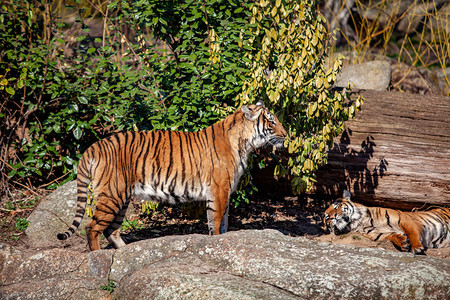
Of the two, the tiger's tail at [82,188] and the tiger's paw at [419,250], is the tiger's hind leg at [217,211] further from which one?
the tiger's paw at [419,250]

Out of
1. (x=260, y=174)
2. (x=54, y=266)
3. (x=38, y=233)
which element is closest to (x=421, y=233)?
(x=260, y=174)

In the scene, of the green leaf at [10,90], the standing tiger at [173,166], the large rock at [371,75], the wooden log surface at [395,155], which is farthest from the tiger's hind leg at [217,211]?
the large rock at [371,75]

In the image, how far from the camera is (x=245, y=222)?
21.9ft

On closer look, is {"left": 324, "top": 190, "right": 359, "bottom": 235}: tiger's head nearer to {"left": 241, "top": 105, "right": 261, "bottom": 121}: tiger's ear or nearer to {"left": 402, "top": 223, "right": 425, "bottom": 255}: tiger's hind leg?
{"left": 402, "top": 223, "right": 425, "bottom": 255}: tiger's hind leg

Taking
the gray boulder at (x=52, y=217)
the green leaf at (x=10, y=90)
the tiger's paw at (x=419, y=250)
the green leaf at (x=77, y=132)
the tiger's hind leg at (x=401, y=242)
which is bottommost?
the gray boulder at (x=52, y=217)

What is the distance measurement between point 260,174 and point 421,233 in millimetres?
2267

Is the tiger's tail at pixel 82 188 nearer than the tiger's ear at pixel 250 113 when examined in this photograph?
Yes

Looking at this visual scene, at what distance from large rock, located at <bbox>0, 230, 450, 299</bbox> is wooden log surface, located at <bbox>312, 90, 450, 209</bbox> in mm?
2350

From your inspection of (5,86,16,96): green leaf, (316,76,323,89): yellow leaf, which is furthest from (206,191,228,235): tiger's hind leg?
(5,86,16,96): green leaf

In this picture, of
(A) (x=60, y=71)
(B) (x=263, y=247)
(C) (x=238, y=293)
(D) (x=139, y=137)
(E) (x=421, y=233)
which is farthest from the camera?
(A) (x=60, y=71)

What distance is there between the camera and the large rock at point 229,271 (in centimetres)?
353

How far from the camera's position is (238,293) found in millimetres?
3414

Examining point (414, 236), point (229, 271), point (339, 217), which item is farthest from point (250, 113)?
point (414, 236)

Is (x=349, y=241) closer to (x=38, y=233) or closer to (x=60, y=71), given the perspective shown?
(x=38, y=233)
